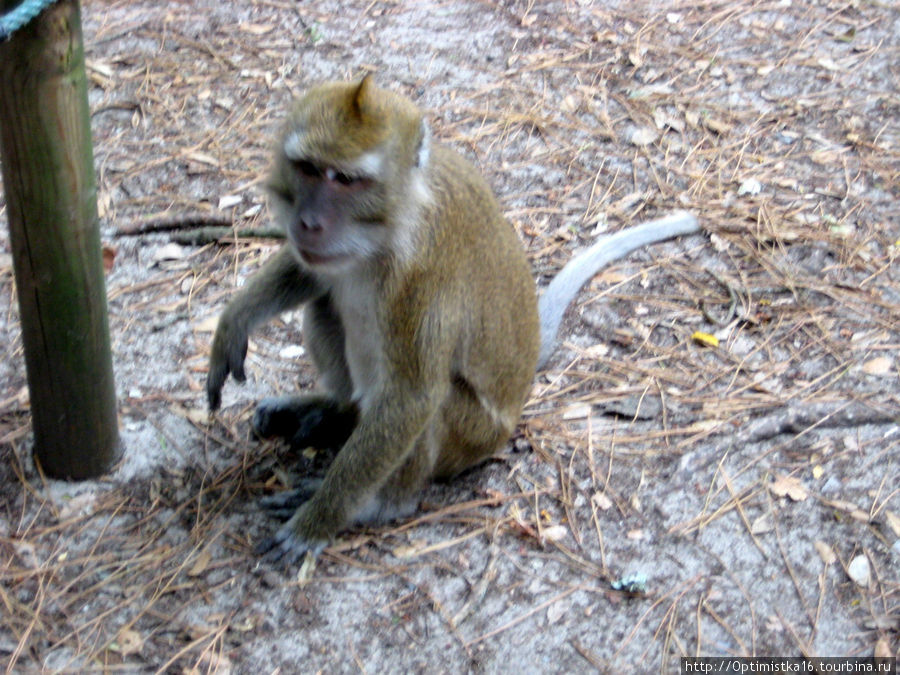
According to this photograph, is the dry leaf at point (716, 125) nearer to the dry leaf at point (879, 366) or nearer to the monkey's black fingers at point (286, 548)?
the dry leaf at point (879, 366)

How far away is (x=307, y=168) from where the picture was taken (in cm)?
341

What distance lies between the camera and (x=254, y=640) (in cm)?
367

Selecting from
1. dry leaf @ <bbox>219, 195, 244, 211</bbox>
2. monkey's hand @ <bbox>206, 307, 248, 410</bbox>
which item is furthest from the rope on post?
dry leaf @ <bbox>219, 195, 244, 211</bbox>

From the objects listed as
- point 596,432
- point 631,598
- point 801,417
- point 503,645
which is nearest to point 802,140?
point 801,417

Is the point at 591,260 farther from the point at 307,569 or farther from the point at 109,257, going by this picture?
the point at 109,257

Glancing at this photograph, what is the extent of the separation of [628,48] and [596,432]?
396 centimetres

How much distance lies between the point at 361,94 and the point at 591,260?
2588mm

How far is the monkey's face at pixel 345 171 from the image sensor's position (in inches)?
131

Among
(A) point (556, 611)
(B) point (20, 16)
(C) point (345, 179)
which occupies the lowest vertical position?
(A) point (556, 611)

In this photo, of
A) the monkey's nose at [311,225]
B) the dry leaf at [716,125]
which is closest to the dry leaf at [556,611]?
the monkey's nose at [311,225]

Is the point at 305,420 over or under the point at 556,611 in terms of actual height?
over

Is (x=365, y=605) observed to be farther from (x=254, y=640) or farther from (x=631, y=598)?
(x=631, y=598)

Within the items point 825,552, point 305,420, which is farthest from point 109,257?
point 825,552

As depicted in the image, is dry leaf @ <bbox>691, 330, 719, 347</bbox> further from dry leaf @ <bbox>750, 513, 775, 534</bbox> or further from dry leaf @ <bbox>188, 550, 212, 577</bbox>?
dry leaf @ <bbox>188, 550, 212, 577</bbox>
